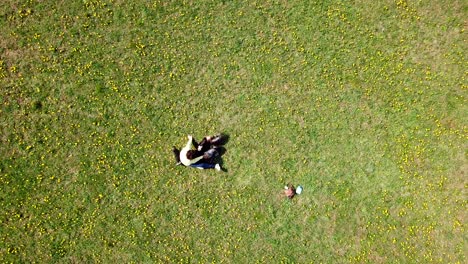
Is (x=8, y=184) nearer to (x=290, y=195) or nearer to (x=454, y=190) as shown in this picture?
(x=290, y=195)

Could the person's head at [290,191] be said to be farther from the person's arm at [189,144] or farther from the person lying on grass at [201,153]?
the person's arm at [189,144]

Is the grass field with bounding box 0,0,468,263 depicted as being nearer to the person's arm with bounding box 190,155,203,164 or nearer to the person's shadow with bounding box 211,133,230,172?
the person's shadow with bounding box 211,133,230,172

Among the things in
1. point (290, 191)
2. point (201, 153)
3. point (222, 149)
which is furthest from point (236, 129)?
point (290, 191)

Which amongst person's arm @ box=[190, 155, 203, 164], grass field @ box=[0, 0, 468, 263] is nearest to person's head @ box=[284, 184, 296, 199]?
grass field @ box=[0, 0, 468, 263]

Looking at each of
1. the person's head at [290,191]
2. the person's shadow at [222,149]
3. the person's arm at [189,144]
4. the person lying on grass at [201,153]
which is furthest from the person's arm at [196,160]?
the person's head at [290,191]

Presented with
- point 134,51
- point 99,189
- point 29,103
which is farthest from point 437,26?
point 29,103
